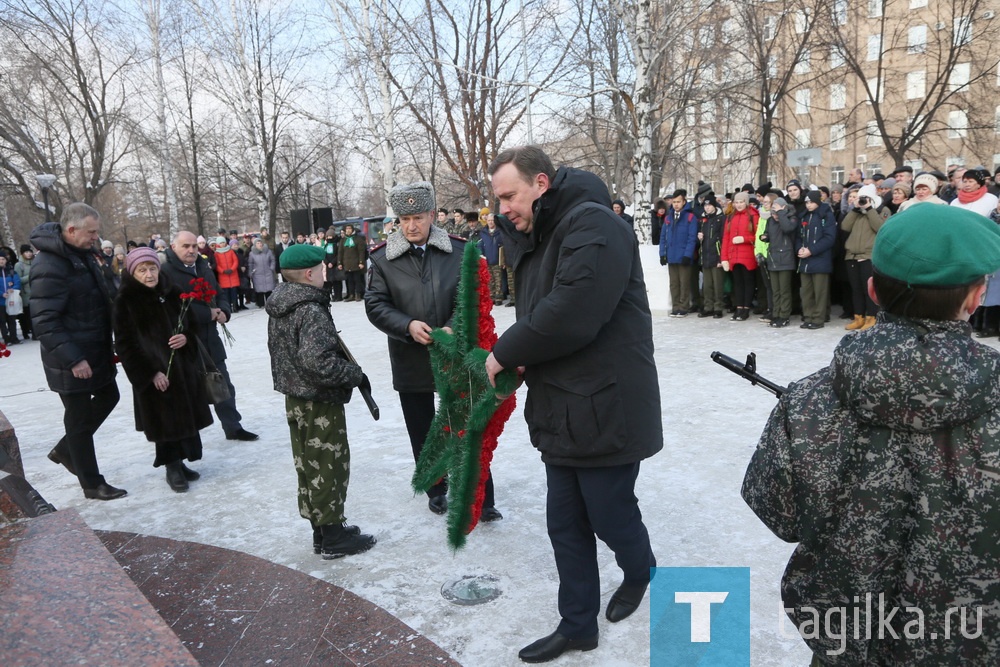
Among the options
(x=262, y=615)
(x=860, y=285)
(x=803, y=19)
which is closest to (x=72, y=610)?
(x=262, y=615)

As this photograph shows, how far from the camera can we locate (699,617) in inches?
123

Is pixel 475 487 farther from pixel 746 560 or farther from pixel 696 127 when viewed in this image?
pixel 696 127

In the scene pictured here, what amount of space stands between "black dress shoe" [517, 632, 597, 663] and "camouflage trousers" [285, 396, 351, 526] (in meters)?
1.44

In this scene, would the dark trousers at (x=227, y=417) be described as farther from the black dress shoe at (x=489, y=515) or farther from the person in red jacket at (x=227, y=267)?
the person in red jacket at (x=227, y=267)

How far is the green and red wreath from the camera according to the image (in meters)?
3.39

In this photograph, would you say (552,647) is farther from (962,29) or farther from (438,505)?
(962,29)

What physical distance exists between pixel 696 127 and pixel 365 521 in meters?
25.0

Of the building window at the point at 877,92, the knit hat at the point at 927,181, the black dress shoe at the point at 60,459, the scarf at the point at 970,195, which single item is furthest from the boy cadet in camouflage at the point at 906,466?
the building window at the point at 877,92

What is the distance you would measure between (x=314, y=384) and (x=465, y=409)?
2.71 feet

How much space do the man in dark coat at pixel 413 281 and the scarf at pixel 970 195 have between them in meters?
6.88

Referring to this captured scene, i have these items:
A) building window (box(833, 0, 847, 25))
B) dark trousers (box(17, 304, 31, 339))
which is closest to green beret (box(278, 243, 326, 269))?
dark trousers (box(17, 304, 31, 339))

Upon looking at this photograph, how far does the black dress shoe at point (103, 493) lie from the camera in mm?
5148

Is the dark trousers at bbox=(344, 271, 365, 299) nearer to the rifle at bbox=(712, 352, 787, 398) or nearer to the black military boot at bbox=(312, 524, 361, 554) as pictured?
the black military boot at bbox=(312, 524, 361, 554)

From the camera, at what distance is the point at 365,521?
446cm
